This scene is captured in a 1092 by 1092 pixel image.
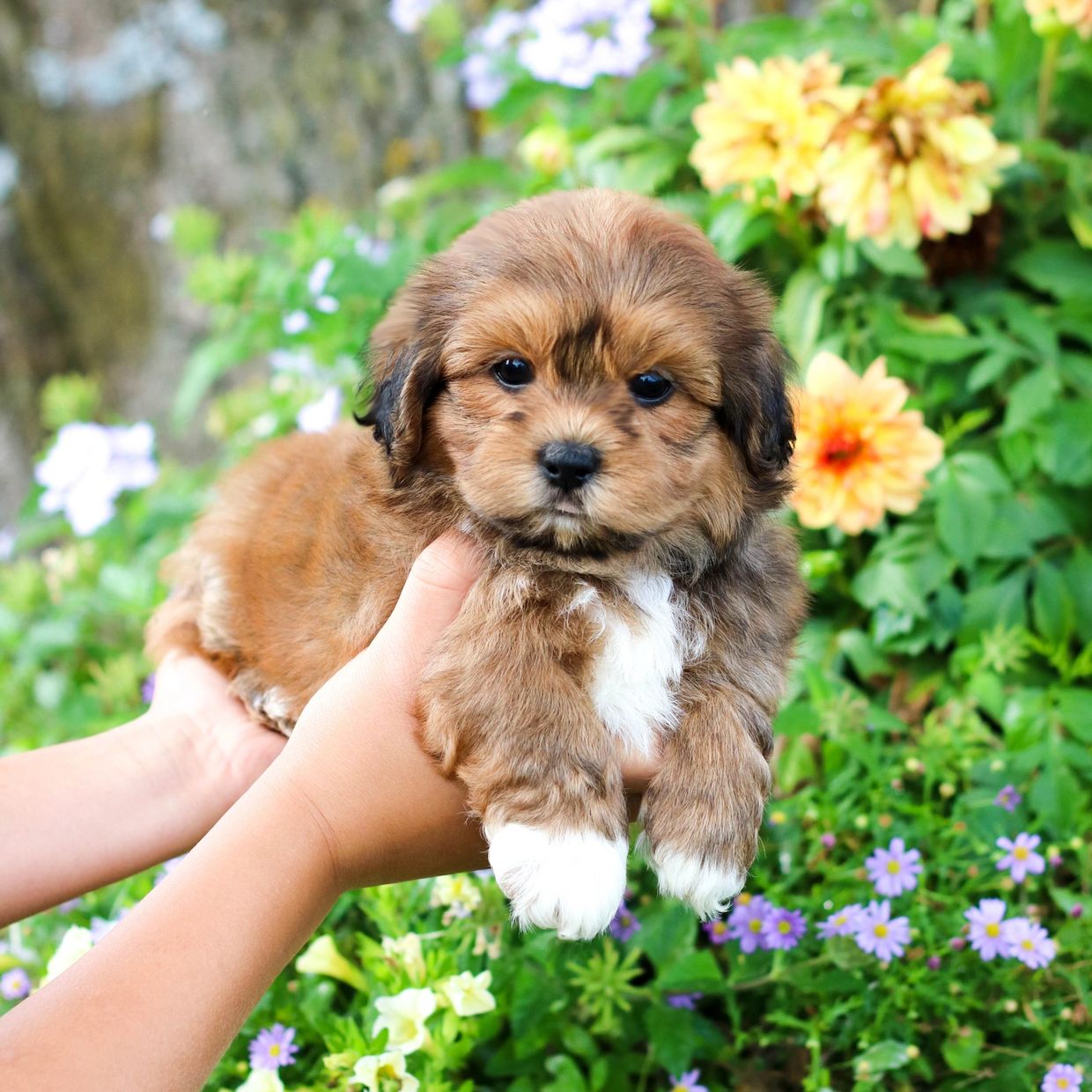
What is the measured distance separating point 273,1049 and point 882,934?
1.25 meters

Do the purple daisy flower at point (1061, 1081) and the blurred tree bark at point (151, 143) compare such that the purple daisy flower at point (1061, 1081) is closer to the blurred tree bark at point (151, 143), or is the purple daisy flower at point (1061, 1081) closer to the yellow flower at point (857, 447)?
the yellow flower at point (857, 447)

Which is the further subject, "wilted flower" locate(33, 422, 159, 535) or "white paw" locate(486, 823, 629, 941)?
"wilted flower" locate(33, 422, 159, 535)

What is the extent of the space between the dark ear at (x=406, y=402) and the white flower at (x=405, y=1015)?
3.19 feet

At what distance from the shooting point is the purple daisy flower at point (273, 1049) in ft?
7.23

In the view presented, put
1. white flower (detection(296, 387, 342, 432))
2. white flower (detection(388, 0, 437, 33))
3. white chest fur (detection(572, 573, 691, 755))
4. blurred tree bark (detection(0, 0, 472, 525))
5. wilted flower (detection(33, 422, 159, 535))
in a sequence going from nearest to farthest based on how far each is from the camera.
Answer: white chest fur (detection(572, 573, 691, 755)) < white flower (detection(296, 387, 342, 432)) < wilted flower (detection(33, 422, 159, 535)) < white flower (detection(388, 0, 437, 33)) < blurred tree bark (detection(0, 0, 472, 525))

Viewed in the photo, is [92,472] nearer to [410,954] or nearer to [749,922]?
[410,954]

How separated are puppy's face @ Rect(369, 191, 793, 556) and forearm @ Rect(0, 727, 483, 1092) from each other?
54 centimetres

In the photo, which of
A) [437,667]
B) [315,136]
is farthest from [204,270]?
[437,667]

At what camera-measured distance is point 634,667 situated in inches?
80.6

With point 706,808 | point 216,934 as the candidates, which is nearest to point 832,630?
point 706,808

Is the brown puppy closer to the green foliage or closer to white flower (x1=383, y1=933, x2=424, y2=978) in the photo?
white flower (x1=383, y1=933, x2=424, y2=978)

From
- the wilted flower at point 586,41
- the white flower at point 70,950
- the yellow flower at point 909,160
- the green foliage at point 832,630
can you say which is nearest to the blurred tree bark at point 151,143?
the green foliage at point 832,630

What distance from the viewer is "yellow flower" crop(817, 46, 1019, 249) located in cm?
312

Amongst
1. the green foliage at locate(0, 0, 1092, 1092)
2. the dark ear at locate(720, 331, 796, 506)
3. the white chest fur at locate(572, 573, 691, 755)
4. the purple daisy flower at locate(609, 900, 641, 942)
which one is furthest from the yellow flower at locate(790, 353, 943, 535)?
the purple daisy flower at locate(609, 900, 641, 942)
